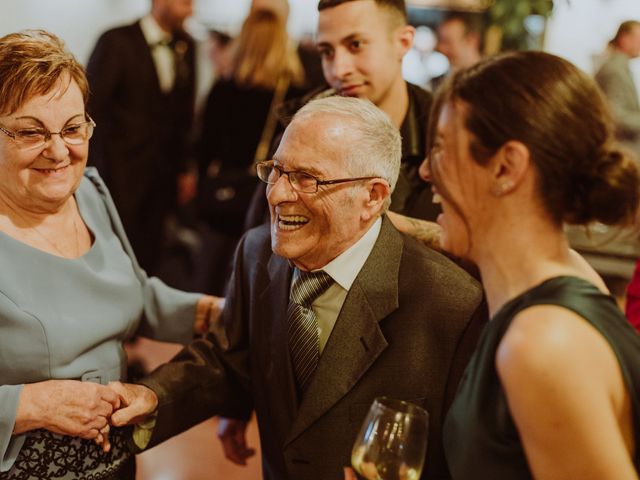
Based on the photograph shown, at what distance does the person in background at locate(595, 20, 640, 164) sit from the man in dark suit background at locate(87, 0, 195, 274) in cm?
292

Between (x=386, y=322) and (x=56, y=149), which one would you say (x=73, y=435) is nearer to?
(x=56, y=149)

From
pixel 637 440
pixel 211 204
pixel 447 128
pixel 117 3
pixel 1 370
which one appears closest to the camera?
pixel 637 440

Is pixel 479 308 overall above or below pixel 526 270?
below

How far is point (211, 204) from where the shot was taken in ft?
12.7

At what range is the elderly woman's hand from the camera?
1.68 m

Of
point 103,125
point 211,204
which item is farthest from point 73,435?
point 103,125

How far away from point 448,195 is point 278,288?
0.70m

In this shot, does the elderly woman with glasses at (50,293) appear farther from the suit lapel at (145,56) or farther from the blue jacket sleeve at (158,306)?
the suit lapel at (145,56)

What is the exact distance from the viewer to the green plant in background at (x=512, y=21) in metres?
3.93

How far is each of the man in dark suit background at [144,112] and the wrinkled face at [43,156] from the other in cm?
242

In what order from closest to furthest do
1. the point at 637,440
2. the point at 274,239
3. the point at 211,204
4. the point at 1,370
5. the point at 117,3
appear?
the point at 637,440 < the point at 1,370 < the point at 274,239 < the point at 211,204 < the point at 117,3

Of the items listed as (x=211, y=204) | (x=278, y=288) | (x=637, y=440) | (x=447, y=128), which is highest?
(x=447, y=128)

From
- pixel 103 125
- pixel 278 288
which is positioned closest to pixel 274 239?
pixel 278 288

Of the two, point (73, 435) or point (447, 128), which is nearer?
point (447, 128)
